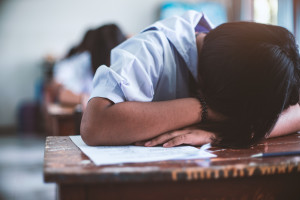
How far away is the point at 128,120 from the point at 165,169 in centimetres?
26

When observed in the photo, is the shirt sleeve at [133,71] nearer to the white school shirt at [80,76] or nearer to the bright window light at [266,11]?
the white school shirt at [80,76]

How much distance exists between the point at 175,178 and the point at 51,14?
6.16 m

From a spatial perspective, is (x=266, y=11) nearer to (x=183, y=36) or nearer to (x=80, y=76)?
(x=80, y=76)

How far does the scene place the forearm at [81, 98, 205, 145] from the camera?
794mm

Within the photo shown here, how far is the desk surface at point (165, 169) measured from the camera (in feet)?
1.76

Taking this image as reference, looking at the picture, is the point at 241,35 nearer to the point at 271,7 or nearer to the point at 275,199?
the point at 275,199

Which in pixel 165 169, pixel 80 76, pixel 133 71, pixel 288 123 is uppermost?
pixel 133 71

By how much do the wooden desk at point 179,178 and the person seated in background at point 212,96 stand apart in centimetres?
16

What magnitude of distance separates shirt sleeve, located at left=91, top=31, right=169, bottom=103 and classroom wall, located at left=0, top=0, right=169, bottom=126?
545cm

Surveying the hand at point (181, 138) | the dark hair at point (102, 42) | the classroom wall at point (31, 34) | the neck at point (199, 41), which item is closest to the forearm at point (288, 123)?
the hand at point (181, 138)

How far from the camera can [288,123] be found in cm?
98

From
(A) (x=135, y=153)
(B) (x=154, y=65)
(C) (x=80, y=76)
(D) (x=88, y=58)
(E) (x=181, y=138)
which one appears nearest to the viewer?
(A) (x=135, y=153)

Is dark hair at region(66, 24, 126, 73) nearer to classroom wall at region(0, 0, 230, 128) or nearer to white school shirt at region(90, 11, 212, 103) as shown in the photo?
white school shirt at region(90, 11, 212, 103)

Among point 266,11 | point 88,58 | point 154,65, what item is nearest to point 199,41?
point 154,65
